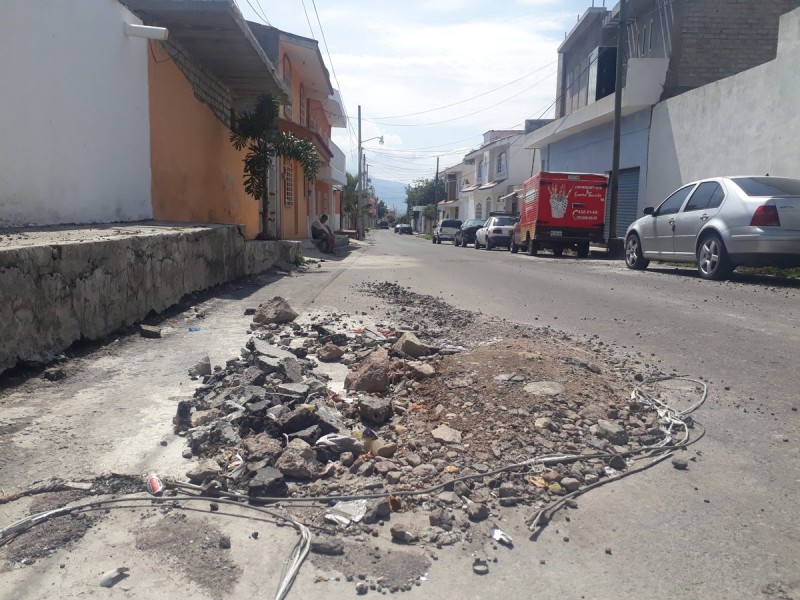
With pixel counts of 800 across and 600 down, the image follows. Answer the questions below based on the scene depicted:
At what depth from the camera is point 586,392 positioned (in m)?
3.79

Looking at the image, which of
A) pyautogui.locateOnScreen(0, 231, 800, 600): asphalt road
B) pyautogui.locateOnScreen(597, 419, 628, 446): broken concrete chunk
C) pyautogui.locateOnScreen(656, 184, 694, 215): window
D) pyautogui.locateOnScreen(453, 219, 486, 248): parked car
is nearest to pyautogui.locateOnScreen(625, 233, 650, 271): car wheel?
pyautogui.locateOnScreen(656, 184, 694, 215): window

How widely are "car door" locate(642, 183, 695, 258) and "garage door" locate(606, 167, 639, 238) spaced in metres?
9.40

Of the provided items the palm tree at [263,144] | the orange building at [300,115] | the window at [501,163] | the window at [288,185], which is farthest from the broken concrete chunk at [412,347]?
the window at [501,163]

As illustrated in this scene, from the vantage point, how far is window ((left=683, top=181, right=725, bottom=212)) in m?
10.4

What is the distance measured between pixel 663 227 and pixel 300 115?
18.8 meters

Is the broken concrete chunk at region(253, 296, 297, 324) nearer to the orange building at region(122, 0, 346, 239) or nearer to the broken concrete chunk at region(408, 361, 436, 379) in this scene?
Result: the broken concrete chunk at region(408, 361, 436, 379)

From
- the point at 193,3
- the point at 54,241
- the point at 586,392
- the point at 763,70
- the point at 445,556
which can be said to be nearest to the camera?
the point at 445,556

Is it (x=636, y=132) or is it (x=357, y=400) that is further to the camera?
(x=636, y=132)

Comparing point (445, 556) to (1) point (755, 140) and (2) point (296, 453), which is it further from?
(1) point (755, 140)

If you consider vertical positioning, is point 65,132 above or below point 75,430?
above

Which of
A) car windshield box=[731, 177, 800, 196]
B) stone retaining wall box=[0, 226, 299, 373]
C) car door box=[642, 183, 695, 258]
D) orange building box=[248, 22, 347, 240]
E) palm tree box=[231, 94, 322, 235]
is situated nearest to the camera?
stone retaining wall box=[0, 226, 299, 373]

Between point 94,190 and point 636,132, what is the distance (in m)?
18.7

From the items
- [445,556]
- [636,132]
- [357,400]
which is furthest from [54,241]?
[636,132]

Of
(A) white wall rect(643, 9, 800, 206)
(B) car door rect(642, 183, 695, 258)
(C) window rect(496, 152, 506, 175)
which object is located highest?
(C) window rect(496, 152, 506, 175)
